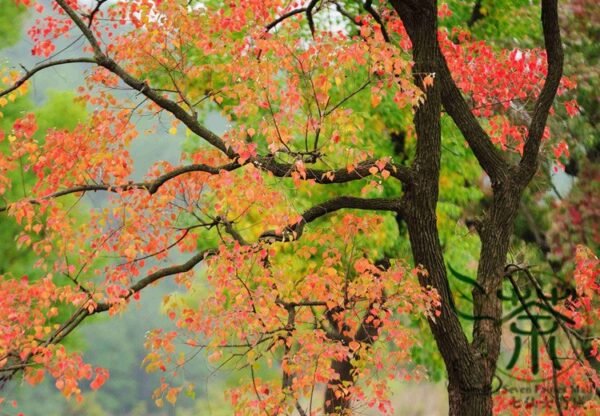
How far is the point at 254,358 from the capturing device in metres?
8.85

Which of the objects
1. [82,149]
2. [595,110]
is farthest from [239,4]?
[595,110]

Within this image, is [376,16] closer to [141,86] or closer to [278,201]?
[278,201]

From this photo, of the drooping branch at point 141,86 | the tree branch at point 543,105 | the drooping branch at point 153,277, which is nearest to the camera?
the drooping branch at point 141,86

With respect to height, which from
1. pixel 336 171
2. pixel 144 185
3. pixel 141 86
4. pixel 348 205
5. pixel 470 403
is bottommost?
pixel 470 403

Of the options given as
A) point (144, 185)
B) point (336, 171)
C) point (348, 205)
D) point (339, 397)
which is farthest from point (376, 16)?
point (339, 397)

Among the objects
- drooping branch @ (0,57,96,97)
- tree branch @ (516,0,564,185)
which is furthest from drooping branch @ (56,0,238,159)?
tree branch @ (516,0,564,185)

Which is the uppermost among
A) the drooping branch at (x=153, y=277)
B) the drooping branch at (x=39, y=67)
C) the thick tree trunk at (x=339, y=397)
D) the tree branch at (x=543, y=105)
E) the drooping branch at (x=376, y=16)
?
the drooping branch at (x=376, y=16)

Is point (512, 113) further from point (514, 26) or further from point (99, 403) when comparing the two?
point (99, 403)

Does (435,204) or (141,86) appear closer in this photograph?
(141,86)

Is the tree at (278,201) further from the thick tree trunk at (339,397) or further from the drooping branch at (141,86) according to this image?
the thick tree trunk at (339,397)

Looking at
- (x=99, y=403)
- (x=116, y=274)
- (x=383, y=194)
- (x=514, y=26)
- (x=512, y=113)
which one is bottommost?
(x=116, y=274)

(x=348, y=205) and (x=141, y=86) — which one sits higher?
(x=141, y=86)

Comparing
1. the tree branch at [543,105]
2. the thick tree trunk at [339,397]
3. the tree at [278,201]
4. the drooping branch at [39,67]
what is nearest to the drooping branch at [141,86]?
the tree at [278,201]

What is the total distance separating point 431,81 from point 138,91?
322cm
